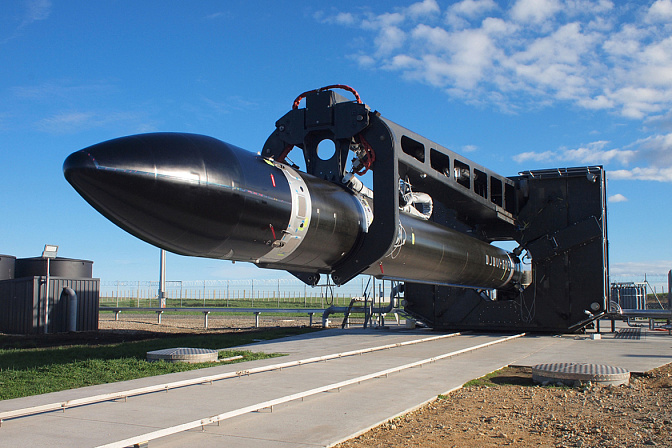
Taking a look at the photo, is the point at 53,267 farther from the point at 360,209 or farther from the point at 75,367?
the point at 360,209

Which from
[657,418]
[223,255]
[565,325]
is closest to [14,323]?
[223,255]

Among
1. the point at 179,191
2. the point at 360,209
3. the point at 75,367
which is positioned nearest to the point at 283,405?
the point at 179,191

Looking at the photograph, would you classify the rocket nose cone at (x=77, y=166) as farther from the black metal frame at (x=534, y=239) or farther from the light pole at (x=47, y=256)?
the light pole at (x=47, y=256)

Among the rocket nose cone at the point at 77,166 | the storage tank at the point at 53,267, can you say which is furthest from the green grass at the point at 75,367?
the storage tank at the point at 53,267

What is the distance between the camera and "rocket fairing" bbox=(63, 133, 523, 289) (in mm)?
5414

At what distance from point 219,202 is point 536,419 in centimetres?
389

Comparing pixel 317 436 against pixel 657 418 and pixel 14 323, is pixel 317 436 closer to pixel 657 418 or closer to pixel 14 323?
pixel 657 418

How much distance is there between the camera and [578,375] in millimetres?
7426

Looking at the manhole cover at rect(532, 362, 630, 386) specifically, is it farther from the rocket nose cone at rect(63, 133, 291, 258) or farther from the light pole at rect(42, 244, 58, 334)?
the light pole at rect(42, 244, 58, 334)

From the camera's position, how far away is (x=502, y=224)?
16.0 m

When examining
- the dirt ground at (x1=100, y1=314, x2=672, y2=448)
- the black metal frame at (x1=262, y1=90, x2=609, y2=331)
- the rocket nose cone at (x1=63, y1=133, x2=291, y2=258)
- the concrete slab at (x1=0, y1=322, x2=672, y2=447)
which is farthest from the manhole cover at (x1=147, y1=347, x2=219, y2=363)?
the black metal frame at (x1=262, y1=90, x2=609, y2=331)

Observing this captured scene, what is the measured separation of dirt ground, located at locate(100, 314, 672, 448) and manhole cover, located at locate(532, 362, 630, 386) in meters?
0.12

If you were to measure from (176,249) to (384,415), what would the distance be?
2816 mm

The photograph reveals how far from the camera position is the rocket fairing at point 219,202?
541 cm
